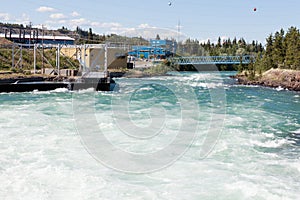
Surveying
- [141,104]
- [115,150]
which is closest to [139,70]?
[141,104]

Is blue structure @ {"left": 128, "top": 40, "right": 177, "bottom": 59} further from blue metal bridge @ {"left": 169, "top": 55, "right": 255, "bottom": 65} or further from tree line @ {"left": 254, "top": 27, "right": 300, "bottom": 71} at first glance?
tree line @ {"left": 254, "top": 27, "right": 300, "bottom": 71}

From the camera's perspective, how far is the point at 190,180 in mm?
8914

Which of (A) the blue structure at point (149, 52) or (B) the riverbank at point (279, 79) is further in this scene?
(A) the blue structure at point (149, 52)

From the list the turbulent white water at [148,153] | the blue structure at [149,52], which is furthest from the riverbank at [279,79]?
the blue structure at [149,52]

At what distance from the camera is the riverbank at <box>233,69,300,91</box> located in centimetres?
3774

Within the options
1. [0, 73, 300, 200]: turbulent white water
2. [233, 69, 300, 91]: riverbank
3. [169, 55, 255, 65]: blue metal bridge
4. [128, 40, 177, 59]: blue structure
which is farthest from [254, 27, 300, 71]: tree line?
[128, 40, 177, 59]: blue structure

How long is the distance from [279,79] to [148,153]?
3401 centimetres

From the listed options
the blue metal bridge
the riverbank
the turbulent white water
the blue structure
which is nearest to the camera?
the turbulent white water

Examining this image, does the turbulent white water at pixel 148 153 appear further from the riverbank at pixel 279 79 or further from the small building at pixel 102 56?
the small building at pixel 102 56

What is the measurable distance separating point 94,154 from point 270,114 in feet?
40.5

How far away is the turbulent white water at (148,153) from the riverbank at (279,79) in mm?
19773

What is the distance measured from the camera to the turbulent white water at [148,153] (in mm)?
8203

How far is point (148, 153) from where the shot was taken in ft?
36.6

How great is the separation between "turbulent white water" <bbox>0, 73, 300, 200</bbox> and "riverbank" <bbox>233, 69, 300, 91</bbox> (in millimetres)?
19773
